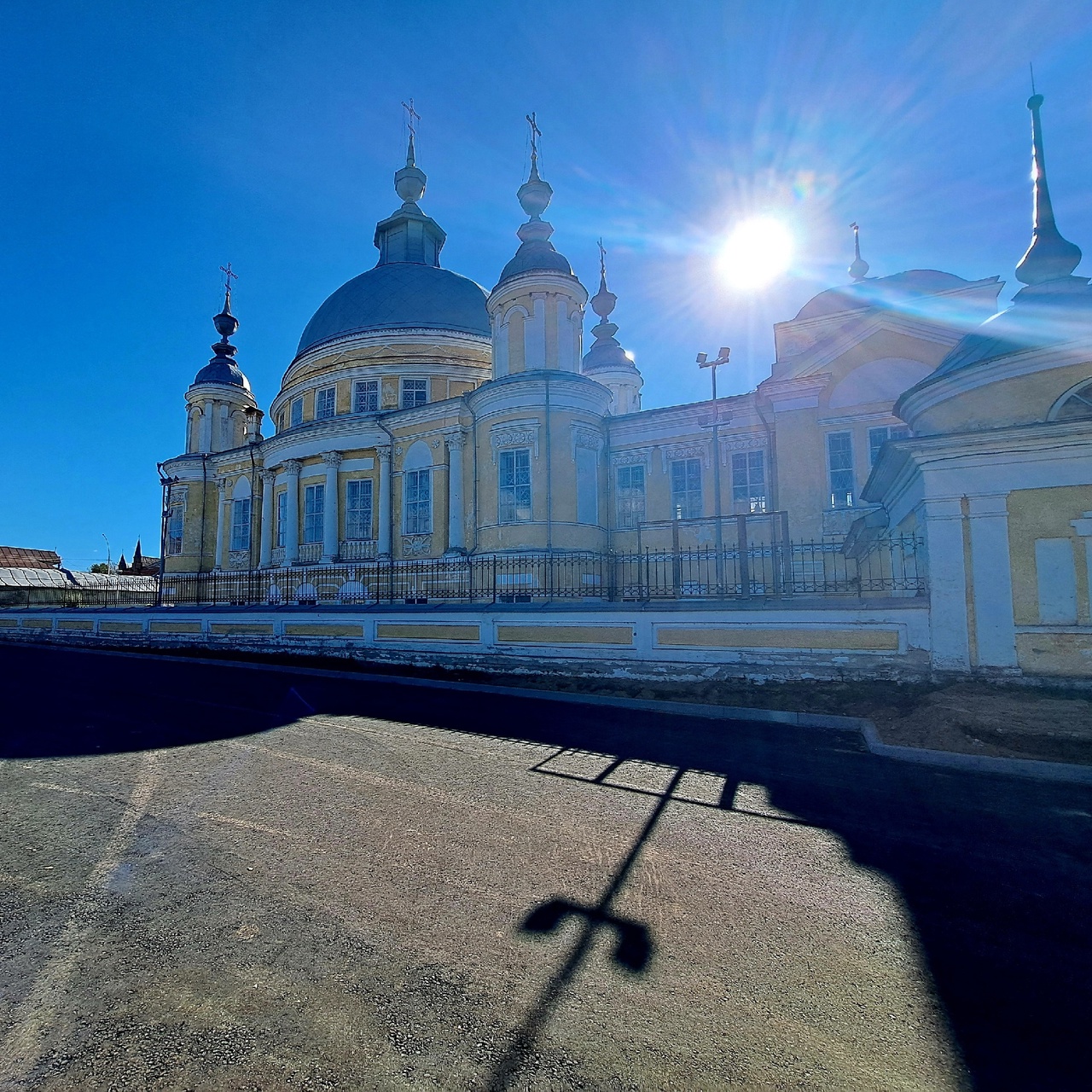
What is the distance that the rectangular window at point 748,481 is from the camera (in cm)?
1725

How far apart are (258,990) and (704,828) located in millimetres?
2849

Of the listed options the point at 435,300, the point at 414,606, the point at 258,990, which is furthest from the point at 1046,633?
the point at 435,300

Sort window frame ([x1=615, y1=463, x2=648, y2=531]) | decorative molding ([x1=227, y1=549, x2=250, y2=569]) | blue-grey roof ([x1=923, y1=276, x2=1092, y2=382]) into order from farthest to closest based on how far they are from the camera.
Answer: decorative molding ([x1=227, y1=549, x2=250, y2=569]) < window frame ([x1=615, y1=463, x2=648, y2=531]) < blue-grey roof ([x1=923, y1=276, x2=1092, y2=382])

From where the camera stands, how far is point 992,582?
8031 millimetres

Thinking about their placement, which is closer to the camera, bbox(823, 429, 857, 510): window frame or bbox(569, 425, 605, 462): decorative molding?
bbox(823, 429, 857, 510): window frame

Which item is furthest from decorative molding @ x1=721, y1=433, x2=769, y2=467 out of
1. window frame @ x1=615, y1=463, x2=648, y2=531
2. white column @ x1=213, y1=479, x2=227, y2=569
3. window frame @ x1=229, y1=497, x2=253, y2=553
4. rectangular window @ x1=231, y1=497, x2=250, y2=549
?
white column @ x1=213, y1=479, x2=227, y2=569

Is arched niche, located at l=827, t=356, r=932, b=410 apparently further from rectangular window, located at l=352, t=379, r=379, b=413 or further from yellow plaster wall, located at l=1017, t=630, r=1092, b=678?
rectangular window, located at l=352, t=379, r=379, b=413

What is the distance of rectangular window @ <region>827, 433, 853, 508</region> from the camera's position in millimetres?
15031

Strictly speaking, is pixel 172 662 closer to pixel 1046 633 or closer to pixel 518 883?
pixel 518 883

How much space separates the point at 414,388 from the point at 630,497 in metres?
10.5

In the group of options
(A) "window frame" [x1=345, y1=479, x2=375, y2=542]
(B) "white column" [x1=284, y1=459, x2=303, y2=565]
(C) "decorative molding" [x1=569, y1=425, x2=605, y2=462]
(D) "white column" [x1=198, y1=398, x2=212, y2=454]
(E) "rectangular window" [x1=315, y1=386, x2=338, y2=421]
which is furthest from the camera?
(D) "white column" [x1=198, y1=398, x2=212, y2=454]

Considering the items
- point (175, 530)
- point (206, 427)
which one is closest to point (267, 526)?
point (175, 530)

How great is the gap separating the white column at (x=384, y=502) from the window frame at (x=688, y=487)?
9781 mm

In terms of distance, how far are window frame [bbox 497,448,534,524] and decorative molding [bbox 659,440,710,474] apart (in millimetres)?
4100
